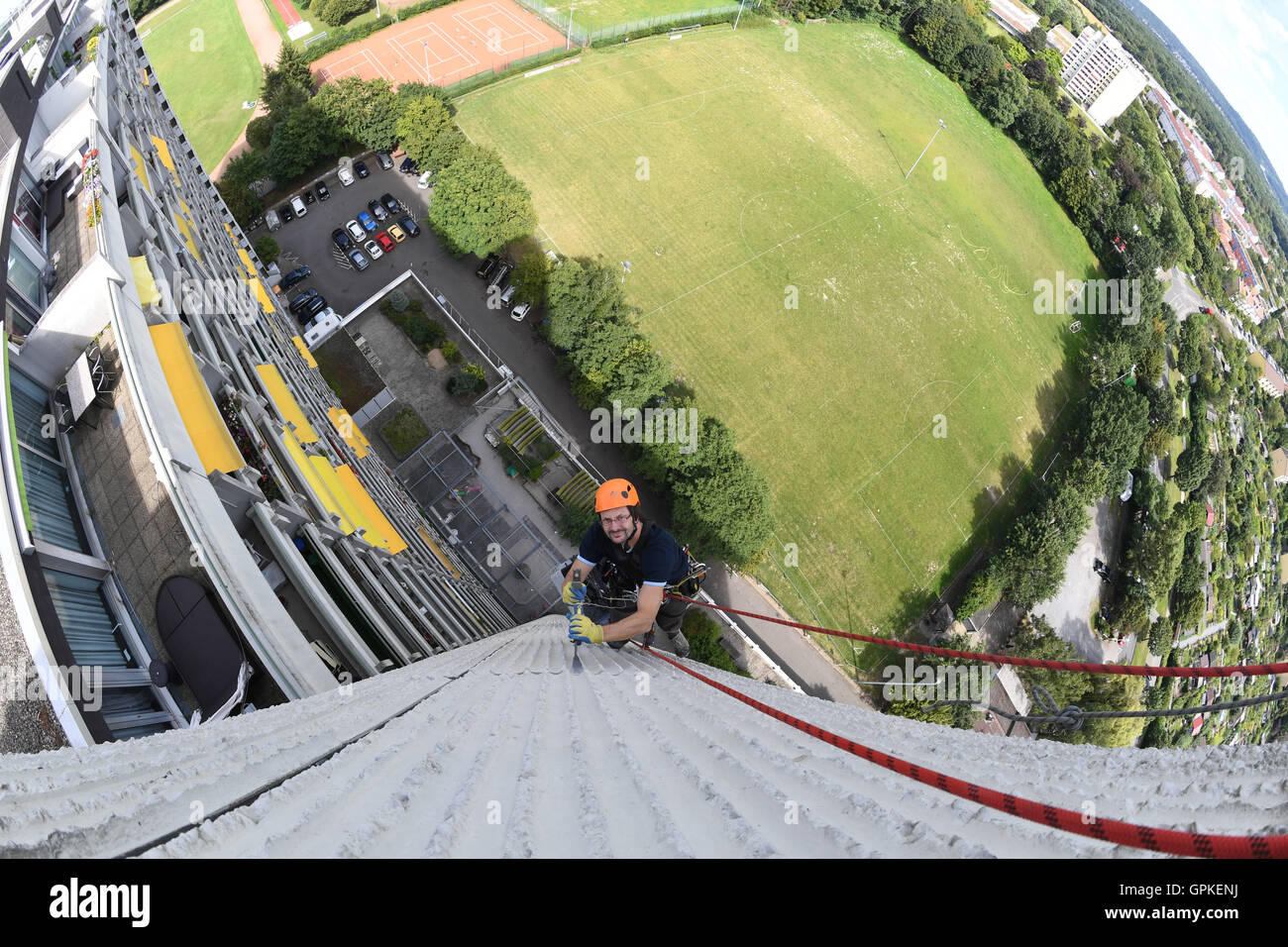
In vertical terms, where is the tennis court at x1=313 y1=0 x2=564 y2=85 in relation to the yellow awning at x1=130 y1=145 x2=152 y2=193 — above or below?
above

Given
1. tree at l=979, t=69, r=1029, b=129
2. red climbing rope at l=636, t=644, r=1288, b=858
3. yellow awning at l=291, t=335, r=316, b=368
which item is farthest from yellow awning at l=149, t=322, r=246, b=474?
tree at l=979, t=69, r=1029, b=129

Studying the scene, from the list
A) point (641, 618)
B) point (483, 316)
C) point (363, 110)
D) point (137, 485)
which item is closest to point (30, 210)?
point (137, 485)

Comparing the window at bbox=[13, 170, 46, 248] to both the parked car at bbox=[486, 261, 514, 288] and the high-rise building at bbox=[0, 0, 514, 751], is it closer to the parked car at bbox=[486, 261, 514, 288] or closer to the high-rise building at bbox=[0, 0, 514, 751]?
the high-rise building at bbox=[0, 0, 514, 751]

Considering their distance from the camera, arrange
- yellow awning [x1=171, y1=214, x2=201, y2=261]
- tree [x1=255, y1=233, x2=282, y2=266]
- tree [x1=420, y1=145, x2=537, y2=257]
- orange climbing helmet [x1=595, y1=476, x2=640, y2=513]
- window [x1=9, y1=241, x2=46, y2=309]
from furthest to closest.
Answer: tree [x1=420, y1=145, x2=537, y2=257] < tree [x1=255, y1=233, x2=282, y2=266] < yellow awning [x1=171, y1=214, x2=201, y2=261] < window [x1=9, y1=241, x2=46, y2=309] < orange climbing helmet [x1=595, y1=476, x2=640, y2=513]

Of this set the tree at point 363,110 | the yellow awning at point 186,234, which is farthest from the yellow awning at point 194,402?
the tree at point 363,110

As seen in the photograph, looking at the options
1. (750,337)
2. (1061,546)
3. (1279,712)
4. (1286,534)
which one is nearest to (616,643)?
(750,337)
